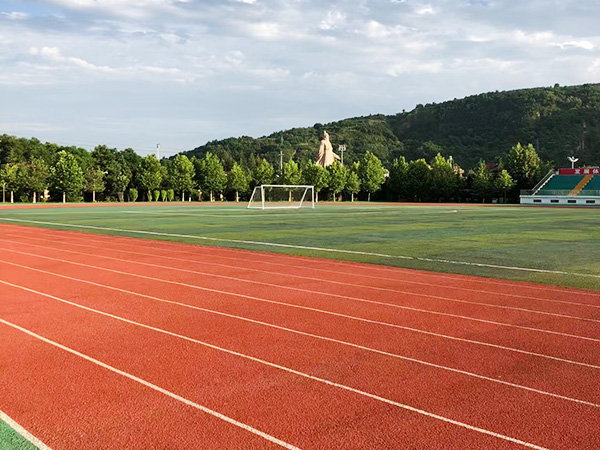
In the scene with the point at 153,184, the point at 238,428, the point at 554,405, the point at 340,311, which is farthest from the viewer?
the point at 153,184

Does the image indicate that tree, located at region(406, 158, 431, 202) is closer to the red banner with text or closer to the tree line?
the tree line

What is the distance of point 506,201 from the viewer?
74.6 metres

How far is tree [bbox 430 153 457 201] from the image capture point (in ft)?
250

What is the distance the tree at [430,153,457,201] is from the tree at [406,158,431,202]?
0.91 m

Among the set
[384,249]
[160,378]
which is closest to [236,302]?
[160,378]

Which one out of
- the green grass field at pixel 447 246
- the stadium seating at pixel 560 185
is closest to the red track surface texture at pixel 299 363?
the green grass field at pixel 447 246

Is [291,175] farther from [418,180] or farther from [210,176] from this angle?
[418,180]

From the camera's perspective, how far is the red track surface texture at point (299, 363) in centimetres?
387

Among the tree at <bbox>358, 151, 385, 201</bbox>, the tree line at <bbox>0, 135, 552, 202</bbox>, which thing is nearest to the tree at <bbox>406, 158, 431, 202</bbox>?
the tree line at <bbox>0, 135, 552, 202</bbox>

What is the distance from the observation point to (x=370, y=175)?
267ft

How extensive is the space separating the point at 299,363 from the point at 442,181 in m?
74.2

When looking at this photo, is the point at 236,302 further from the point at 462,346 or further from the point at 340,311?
the point at 462,346

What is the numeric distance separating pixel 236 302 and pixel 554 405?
471cm

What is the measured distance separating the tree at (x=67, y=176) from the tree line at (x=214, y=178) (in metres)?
0.11
